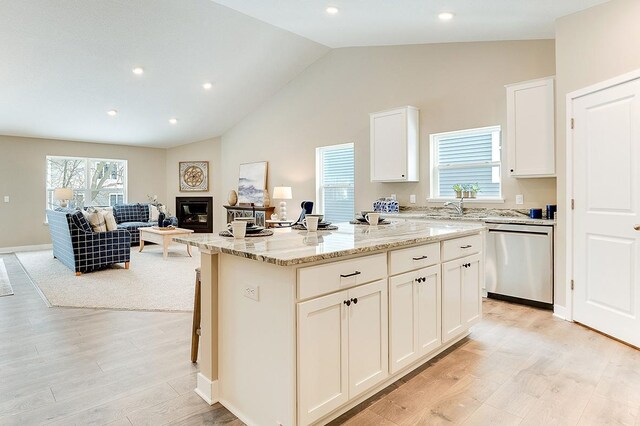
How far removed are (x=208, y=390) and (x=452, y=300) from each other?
1718 mm

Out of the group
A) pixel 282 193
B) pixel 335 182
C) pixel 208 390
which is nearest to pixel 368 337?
pixel 208 390

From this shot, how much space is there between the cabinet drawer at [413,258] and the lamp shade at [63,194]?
7845 millimetres

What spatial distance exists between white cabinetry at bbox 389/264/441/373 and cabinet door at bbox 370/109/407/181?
2.79m

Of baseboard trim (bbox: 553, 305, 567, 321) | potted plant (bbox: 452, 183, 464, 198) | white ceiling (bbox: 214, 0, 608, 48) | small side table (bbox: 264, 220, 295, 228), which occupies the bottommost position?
baseboard trim (bbox: 553, 305, 567, 321)

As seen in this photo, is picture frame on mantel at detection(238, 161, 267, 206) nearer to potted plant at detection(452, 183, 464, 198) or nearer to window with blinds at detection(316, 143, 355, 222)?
window with blinds at detection(316, 143, 355, 222)

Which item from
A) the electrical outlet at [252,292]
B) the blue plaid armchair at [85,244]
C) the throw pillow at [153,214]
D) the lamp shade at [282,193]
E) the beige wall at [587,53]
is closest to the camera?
the electrical outlet at [252,292]

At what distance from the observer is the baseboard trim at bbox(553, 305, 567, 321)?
3.49 m

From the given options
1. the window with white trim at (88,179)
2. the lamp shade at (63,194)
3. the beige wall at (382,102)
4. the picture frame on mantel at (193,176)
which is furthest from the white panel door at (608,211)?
the window with white trim at (88,179)

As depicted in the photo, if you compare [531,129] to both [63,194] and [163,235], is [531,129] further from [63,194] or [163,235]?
[63,194]

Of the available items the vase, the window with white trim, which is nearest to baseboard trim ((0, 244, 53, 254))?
the window with white trim

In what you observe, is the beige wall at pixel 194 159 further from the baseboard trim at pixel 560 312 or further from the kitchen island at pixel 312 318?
the baseboard trim at pixel 560 312

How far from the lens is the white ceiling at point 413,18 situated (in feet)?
11.2

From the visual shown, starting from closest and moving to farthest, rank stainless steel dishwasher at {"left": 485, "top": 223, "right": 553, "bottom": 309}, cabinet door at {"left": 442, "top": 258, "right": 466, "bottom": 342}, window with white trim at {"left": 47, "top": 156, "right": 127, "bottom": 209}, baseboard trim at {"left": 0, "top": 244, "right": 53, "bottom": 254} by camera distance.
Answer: cabinet door at {"left": 442, "top": 258, "right": 466, "bottom": 342} < stainless steel dishwasher at {"left": 485, "top": 223, "right": 553, "bottom": 309} < baseboard trim at {"left": 0, "top": 244, "right": 53, "bottom": 254} < window with white trim at {"left": 47, "top": 156, "right": 127, "bottom": 209}

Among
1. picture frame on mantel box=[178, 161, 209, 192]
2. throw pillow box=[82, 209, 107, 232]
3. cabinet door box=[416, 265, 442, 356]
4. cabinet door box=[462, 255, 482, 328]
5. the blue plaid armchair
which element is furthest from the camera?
picture frame on mantel box=[178, 161, 209, 192]
